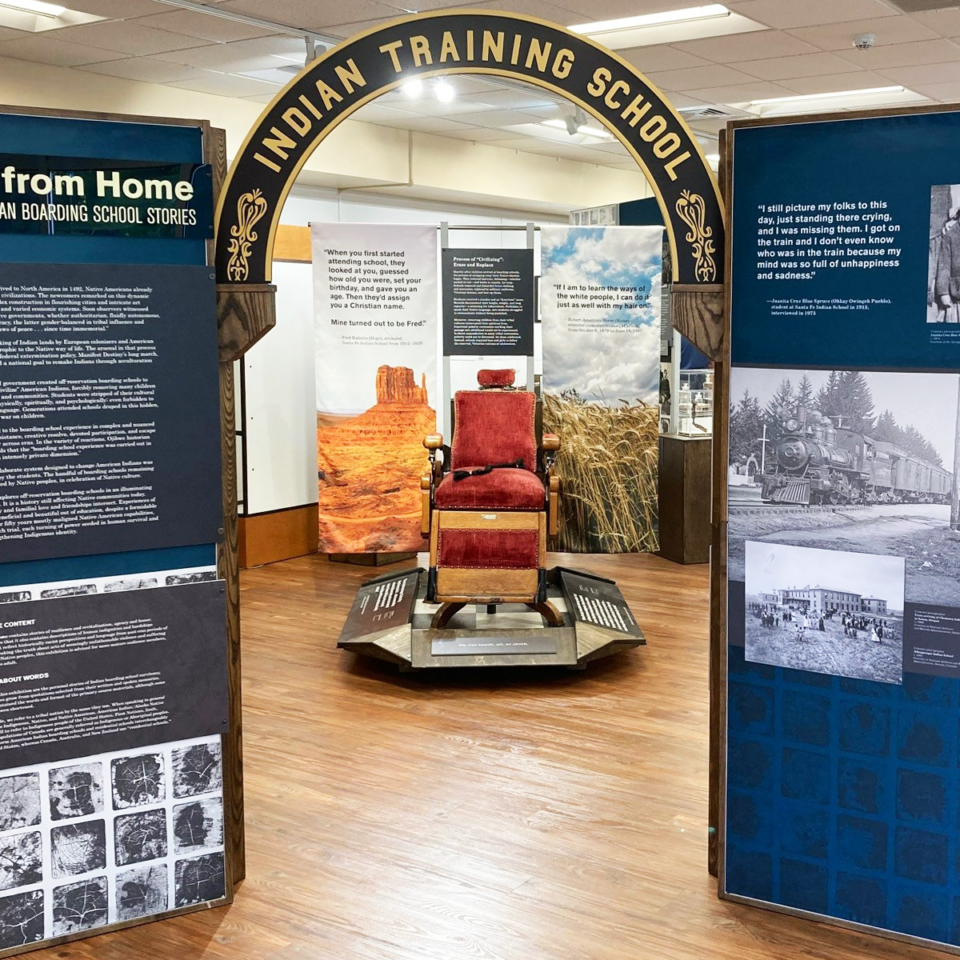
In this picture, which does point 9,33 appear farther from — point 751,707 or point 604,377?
point 751,707

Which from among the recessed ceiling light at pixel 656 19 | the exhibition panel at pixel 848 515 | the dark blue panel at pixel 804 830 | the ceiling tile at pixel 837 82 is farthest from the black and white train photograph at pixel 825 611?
the ceiling tile at pixel 837 82

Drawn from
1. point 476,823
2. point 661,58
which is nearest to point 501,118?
point 661,58

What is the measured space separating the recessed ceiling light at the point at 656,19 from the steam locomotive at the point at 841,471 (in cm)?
401

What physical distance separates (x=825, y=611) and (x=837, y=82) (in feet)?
21.4

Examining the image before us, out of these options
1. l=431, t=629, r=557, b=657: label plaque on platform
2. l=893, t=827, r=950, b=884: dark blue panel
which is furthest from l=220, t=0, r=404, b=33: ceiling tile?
l=893, t=827, r=950, b=884: dark blue panel

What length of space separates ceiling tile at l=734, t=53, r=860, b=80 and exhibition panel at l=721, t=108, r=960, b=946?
506cm

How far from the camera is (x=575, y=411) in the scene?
8.15 meters

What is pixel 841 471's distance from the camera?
3.29 m

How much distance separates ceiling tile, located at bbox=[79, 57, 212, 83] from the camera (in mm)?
7574

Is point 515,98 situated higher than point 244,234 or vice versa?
point 515,98

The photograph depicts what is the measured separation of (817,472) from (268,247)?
5.55 feet

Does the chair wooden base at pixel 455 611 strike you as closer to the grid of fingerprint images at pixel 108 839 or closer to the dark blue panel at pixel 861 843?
the grid of fingerprint images at pixel 108 839

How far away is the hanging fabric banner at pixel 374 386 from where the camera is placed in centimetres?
818

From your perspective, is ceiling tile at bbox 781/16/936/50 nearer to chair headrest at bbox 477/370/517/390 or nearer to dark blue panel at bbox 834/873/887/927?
chair headrest at bbox 477/370/517/390
